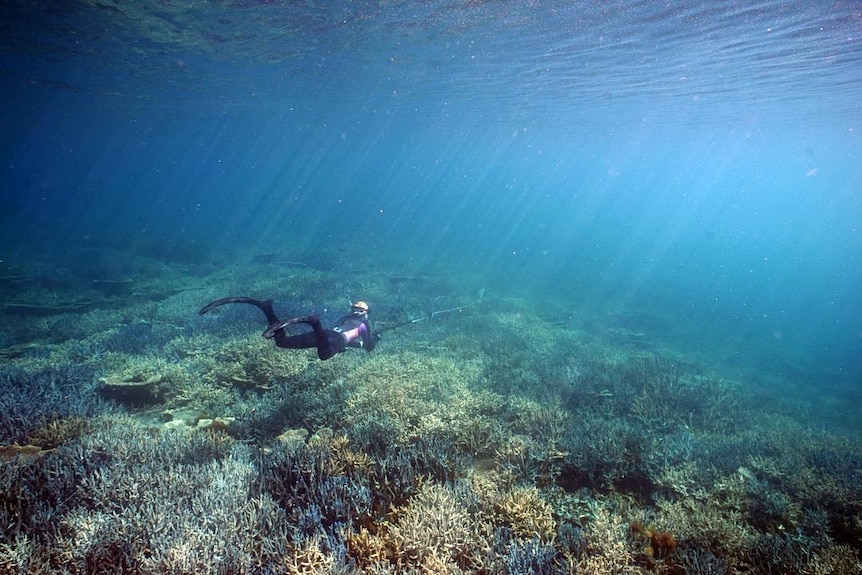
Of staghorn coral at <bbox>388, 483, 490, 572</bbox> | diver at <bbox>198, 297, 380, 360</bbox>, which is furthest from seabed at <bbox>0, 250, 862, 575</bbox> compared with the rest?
diver at <bbox>198, 297, 380, 360</bbox>

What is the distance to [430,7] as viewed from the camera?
1275 centimetres

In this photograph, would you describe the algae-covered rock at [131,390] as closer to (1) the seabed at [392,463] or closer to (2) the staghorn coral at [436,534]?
(1) the seabed at [392,463]

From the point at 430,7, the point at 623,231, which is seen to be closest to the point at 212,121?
the point at 430,7

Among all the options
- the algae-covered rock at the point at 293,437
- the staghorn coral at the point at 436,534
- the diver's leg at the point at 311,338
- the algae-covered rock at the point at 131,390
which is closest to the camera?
the staghorn coral at the point at 436,534

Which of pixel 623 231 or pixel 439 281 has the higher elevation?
pixel 623 231

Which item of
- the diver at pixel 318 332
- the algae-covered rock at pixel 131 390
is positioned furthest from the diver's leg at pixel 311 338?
the algae-covered rock at pixel 131 390

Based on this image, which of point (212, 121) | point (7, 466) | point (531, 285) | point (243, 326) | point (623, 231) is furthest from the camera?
point (623, 231)

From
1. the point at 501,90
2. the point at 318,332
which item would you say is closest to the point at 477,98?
the point at 501,90

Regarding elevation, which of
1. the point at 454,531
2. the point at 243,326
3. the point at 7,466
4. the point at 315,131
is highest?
the point at 315,131

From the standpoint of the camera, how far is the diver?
589 centimetres

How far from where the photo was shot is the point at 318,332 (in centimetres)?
639

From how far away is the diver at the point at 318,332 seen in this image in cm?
589

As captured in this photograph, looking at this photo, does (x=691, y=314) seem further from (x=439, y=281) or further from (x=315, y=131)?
(x=315, y=131)

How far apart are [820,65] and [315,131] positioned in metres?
52.3
